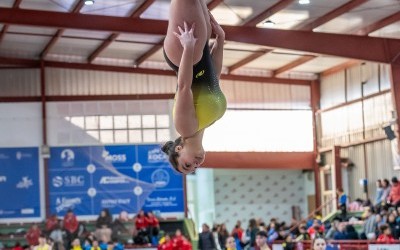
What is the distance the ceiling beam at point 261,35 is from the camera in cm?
2047

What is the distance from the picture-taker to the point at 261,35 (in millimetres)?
21594

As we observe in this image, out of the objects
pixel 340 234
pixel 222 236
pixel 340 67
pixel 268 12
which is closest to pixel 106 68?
pixel 222 236

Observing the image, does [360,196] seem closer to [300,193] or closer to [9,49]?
[300,193]

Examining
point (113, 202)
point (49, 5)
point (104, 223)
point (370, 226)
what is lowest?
point (370, 226)

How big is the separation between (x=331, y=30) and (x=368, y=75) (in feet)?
17.9

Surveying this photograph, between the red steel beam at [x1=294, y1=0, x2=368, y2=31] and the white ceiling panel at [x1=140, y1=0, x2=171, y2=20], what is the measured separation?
4027 mm

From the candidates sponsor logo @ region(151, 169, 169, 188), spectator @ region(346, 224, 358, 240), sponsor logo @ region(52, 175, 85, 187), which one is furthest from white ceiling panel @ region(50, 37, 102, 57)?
spectator @ region(346, 224, 358, 240)

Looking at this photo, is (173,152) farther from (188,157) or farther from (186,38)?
(186,38)

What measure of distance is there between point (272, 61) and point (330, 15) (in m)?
7.61

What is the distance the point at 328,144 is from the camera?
31453 mm

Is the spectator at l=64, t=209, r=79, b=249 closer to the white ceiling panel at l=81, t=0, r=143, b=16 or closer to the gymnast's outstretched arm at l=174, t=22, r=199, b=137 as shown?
the white ceiling panel at l=81, t=0, r=143, b=16

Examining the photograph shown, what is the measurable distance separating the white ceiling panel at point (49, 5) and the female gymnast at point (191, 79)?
1506cm

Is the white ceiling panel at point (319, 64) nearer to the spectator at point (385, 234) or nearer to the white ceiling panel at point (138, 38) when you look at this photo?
the white ceiling panel at point (138, 38)

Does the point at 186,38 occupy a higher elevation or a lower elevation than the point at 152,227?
higher
